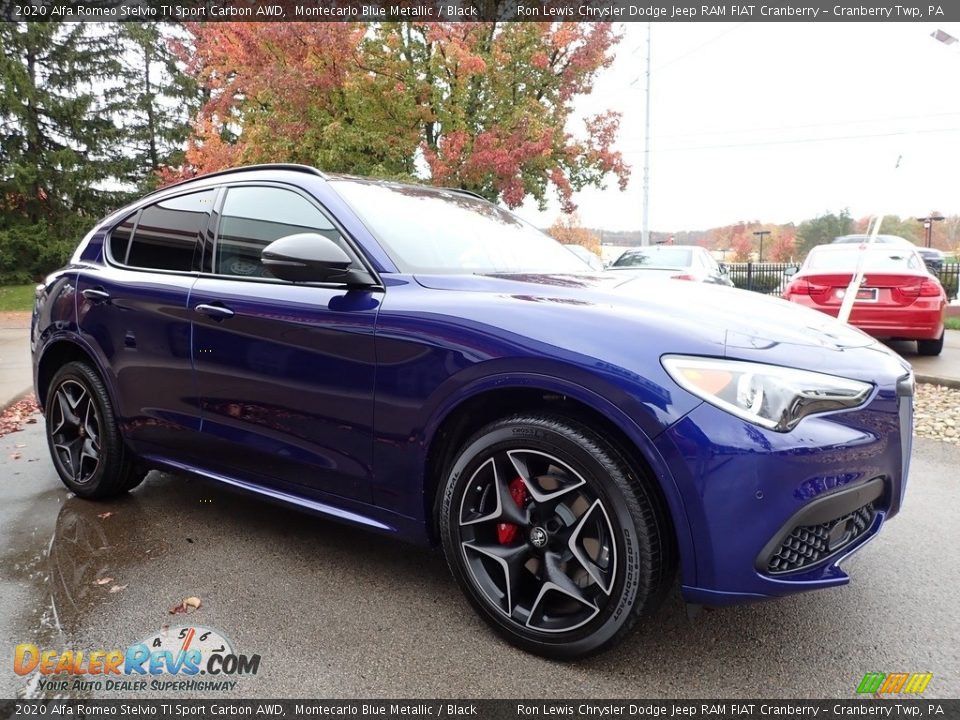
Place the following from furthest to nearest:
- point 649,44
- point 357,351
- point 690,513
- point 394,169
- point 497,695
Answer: point 649,44, point 394,169, point 357,351, point 497,695, point 690,513

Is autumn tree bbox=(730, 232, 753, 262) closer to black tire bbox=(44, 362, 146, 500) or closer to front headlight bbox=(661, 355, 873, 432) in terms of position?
black tire bbox=(44, 362, 146, 500)

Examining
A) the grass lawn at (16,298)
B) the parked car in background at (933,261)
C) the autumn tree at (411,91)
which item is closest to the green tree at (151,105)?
the grass lawn at (16,298)

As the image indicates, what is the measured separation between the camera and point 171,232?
136 inches

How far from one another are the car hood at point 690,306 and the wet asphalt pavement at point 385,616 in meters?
1.05

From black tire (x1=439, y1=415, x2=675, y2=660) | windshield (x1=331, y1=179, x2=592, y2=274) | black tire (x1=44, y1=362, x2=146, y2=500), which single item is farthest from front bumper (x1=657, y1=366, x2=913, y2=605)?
black tire (x1=44, y1=362, x2=146, y2=500)

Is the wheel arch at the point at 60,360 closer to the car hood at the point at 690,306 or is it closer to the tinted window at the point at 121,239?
the tinted window at the point at 121,239

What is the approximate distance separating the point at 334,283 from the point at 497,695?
1591 mm

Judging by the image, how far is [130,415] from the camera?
341 cm

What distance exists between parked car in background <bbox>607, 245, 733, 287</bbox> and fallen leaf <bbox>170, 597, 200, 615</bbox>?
9540mm

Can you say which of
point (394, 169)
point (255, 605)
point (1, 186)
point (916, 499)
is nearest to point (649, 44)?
point (394, 169)

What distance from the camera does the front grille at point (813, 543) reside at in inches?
76.8

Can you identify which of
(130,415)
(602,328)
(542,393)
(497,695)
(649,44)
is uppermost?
(649,44)

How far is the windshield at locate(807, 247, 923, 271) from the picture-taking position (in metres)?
8.20

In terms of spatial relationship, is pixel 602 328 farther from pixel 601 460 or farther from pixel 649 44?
pixel 649 44
